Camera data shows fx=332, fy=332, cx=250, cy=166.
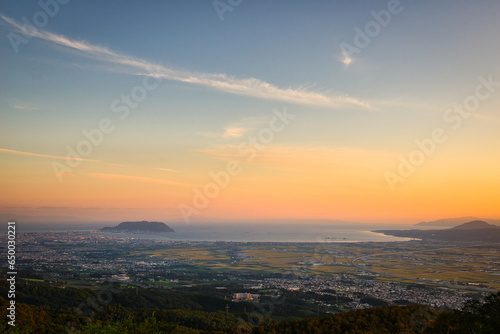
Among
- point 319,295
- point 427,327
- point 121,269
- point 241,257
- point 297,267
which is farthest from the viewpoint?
point 241,257

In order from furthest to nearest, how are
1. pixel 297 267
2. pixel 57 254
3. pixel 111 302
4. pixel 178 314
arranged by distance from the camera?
pixel 57 254
pixel 297 267
pixel 111 302
pixel 178 314

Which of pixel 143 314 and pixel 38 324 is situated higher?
pixel 38 324

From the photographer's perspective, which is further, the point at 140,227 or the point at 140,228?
the point at 140,227

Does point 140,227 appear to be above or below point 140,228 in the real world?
above

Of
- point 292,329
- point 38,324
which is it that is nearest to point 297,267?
point 292,329

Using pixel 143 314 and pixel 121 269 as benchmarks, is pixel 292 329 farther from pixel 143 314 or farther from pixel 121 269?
pixel 121 269

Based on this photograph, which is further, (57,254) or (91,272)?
(57,254)

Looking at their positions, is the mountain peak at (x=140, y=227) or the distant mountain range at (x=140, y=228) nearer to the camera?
the distant mountain range at (x=140, y=228)

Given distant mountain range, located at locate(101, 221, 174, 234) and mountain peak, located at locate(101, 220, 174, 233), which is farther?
mountain peak, located at locate(101, 220, 174, 233)
